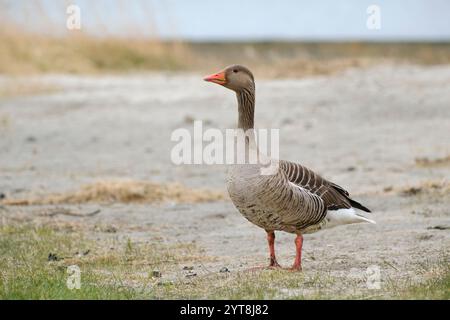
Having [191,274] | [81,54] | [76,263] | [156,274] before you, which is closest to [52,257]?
[76,263]

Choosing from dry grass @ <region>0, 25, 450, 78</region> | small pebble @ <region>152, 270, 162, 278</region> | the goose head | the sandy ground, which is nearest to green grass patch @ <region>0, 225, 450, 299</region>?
small pebble @ <region>152, 270, 162, 278</region>

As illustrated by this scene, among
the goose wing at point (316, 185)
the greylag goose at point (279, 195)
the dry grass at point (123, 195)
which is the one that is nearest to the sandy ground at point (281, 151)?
the dry grass at point (123, 195)

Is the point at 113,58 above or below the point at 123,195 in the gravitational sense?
above

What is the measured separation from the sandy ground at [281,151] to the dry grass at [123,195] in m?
0.29

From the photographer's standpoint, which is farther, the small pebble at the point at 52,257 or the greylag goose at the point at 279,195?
the small pebble at the point at 52,257

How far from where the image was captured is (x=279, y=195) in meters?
7.87

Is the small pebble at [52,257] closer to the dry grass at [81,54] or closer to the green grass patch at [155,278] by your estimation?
the green grass patch at [155,278]

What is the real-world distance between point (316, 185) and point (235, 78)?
117 centimetres

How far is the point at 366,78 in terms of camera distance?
22578 millimetres

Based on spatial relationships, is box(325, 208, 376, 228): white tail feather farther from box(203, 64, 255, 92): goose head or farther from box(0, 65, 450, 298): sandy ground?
box(203, 64, 255, 92): goose head

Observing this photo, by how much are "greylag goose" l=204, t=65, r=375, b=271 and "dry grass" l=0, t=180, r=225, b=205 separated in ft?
15.2

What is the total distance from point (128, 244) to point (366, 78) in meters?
13.8

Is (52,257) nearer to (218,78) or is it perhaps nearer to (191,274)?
(191,274)

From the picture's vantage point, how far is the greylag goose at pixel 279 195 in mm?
A: 7840
